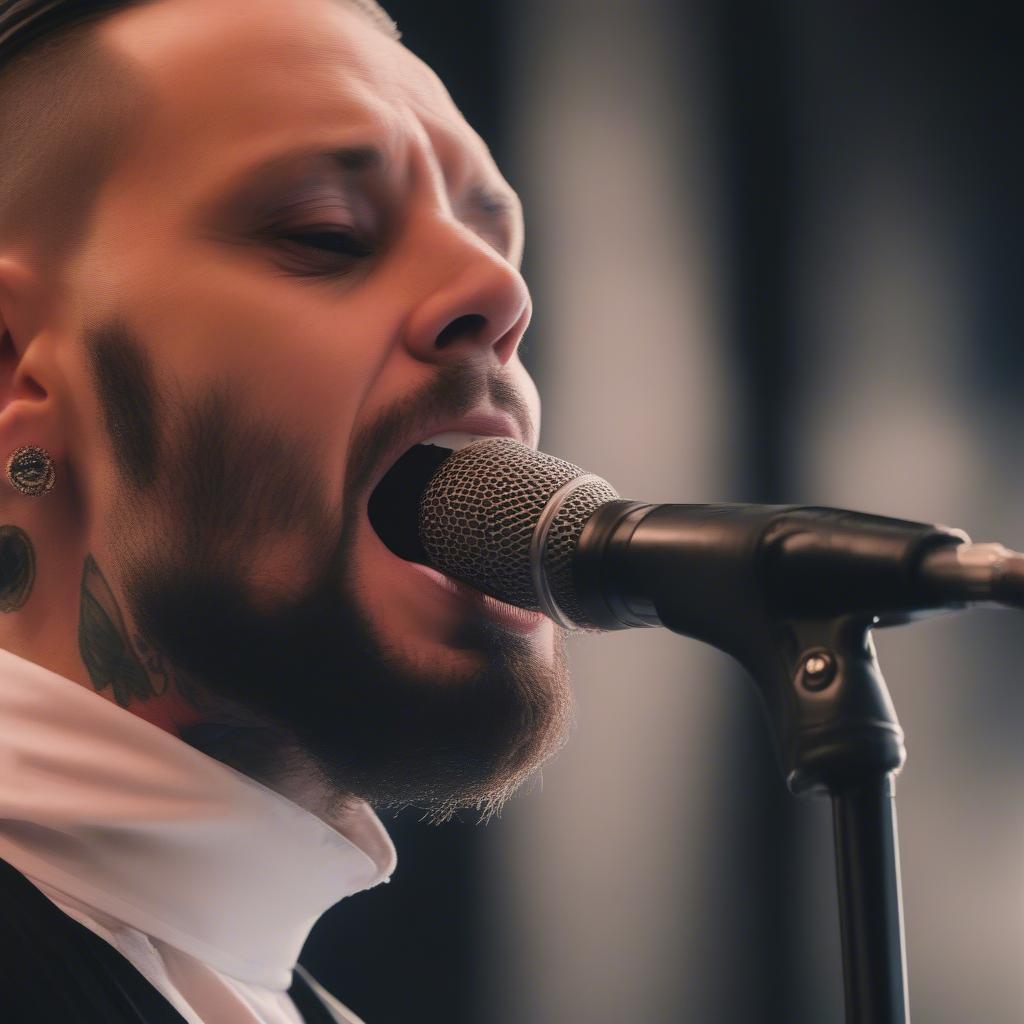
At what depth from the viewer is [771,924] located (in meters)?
2.09

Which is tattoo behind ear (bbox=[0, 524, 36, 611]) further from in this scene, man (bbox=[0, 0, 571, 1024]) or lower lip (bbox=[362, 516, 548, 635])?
lower lip (bbox=[362, 516, 548, 635])

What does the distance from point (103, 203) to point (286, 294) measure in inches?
8.8

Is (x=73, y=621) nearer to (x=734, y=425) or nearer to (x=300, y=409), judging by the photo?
(x=300, y=409)

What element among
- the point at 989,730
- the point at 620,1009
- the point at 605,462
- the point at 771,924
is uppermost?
the point at 605,462

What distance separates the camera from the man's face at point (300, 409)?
110 centimetres

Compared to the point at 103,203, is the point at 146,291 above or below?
below

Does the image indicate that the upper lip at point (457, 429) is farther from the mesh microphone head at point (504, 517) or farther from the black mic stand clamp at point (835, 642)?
→ the black mic stand clamp at point (835, 642)

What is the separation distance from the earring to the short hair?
19cm

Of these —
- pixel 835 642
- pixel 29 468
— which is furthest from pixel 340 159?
pixel 835 642

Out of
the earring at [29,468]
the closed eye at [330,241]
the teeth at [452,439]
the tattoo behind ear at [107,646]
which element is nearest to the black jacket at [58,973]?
the tattoo behind ear at [107,646]

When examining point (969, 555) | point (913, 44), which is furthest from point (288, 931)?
point (913, 44)

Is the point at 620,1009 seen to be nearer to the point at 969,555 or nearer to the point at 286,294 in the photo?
the point at 286,294

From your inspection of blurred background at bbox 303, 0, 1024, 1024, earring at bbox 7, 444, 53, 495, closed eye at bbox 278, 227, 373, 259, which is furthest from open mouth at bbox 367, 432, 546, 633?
blurred background at bbox 303, 0, 1024, 1024

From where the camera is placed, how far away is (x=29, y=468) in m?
1.16
